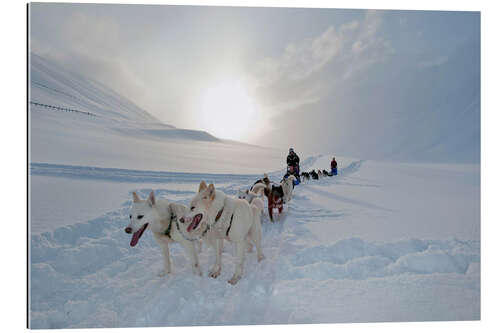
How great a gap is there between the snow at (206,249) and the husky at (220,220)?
27 cm

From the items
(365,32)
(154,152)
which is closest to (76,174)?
(154,152)

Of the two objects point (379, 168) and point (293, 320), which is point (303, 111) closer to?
point (379, 168)

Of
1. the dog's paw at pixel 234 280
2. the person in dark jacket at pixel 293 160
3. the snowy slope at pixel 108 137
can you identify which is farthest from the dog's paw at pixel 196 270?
the person in dark jacket at pixel 293 160

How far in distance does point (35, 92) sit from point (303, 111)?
2.87m

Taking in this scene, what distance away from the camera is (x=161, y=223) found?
2.78 meters

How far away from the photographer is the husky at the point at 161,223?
8.82 feet

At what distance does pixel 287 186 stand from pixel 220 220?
1.33 metres

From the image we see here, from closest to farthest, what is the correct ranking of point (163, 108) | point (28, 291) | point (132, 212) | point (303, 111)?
point (132, 212) → point (28, 291) → point (163, 108) → point (303, 111)

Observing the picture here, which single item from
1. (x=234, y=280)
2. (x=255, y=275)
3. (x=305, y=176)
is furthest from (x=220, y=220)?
(x=305, y=176)

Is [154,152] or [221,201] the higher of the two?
[154,152]

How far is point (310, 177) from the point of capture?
387 cm

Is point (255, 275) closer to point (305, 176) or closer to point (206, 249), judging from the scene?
point (206, 249)

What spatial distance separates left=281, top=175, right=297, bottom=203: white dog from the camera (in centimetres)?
382

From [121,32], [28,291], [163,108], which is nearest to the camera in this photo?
[28,291]
